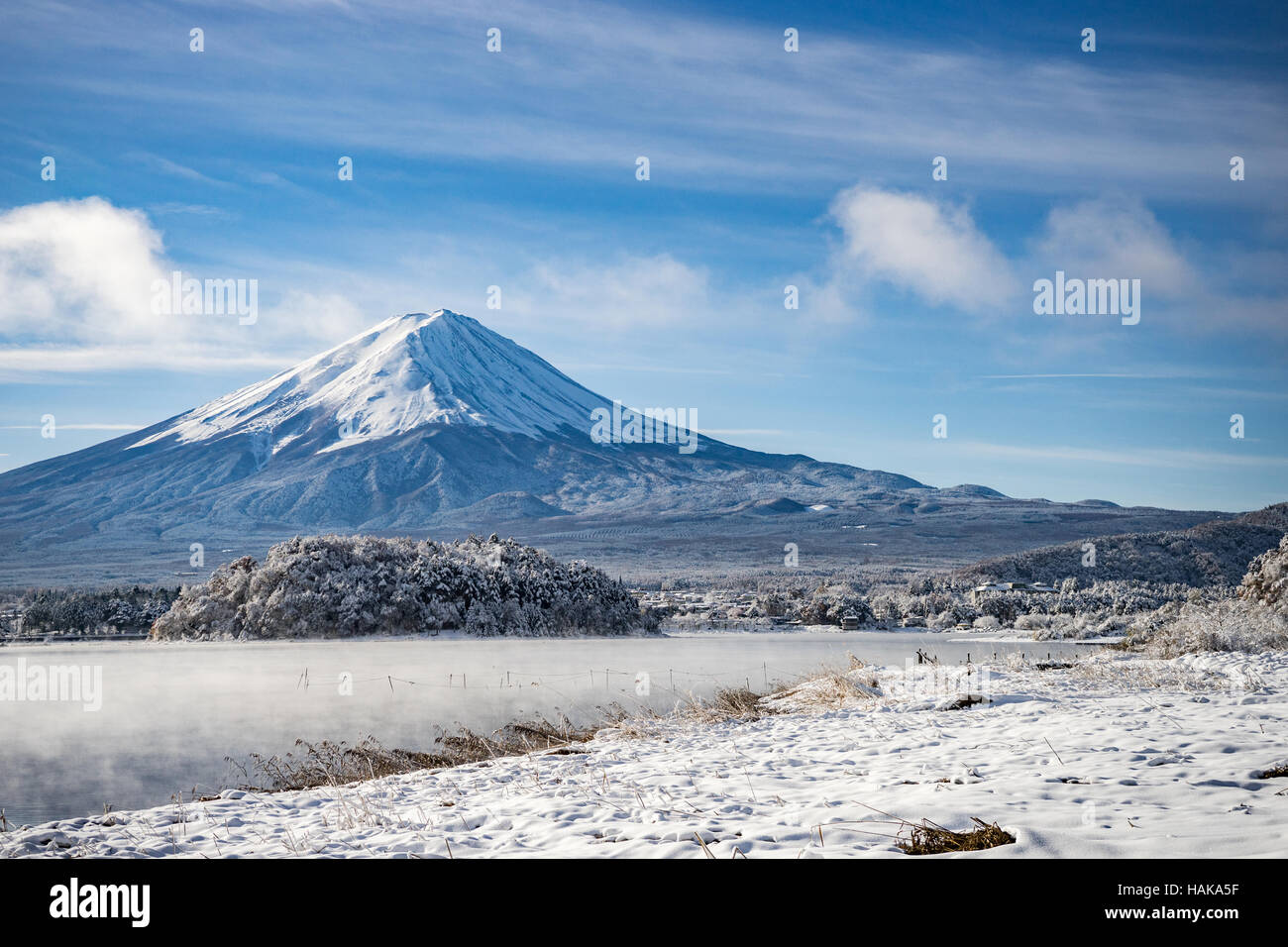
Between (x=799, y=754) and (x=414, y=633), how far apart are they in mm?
15531

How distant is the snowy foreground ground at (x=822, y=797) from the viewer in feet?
14.6

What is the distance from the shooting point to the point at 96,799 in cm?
725

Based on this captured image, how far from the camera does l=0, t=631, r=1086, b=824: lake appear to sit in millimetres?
8223

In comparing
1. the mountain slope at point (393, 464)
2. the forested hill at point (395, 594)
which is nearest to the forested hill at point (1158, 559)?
the forested hill at point (395, 594)

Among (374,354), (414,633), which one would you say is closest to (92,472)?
(374,354)

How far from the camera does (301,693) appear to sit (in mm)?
12711

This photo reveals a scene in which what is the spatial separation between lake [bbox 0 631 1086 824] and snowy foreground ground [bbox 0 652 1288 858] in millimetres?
1947

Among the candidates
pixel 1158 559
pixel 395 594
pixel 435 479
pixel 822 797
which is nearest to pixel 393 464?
pixel 435 479

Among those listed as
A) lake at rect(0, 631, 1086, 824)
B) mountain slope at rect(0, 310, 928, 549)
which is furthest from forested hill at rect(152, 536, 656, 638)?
mountain slope at rect(0, 310, 928, 549)

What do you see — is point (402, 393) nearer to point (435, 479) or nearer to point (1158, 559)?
point (435, 479)
